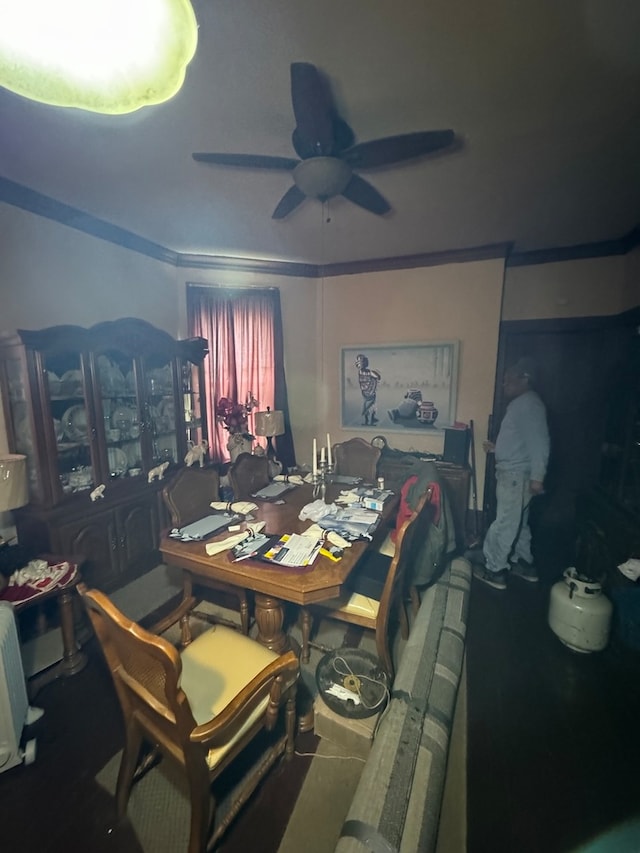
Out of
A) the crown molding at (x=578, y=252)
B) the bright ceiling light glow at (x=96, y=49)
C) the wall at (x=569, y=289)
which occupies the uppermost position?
the crown molding at (x=578, y=252)

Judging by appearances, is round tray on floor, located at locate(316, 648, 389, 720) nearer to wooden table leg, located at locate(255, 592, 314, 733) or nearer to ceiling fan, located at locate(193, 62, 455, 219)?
wooden table leg, located at locate(255, 592, 314, 733)

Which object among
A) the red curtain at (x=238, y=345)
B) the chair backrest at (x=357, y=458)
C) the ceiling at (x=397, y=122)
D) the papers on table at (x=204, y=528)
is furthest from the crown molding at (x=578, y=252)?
the papers on table at (x=204, y=528)

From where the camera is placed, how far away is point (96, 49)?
0.61 m

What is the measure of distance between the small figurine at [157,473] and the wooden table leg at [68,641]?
1058 millimetres

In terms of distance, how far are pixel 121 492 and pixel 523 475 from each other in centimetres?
297

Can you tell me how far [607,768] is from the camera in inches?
55.7

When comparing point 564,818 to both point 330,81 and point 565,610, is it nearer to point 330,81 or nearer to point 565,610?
point 565,610

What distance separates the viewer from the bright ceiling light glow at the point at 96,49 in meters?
0.58

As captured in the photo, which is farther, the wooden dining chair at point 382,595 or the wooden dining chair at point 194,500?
the wooden dining chair at point 194,500

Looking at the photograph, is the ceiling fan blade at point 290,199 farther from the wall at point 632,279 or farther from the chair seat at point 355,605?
the wall at point 632,279

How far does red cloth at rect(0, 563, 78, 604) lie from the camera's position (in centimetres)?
167

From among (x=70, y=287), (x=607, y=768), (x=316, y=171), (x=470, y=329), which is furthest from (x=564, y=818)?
(x=70, y=287)

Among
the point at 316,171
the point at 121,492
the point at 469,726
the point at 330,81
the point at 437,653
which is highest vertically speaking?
the point at 330,81

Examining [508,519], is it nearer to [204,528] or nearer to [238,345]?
[204,528]
